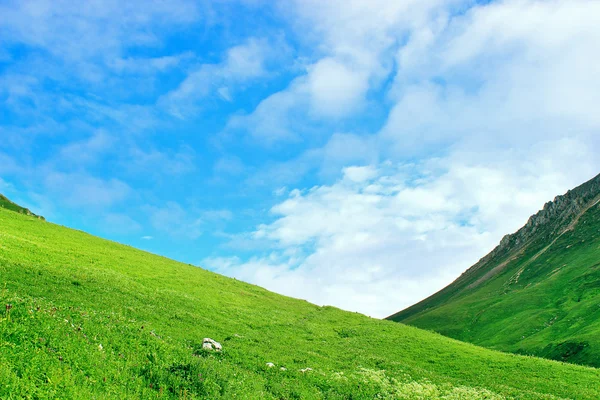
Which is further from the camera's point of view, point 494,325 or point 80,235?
point 494,325

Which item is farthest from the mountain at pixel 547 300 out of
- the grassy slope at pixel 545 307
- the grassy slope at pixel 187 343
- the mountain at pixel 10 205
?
the mountain at pixel 10 205

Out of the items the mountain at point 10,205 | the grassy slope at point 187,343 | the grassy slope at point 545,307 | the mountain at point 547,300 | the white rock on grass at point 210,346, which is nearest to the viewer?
the grassy slope at point 187,343

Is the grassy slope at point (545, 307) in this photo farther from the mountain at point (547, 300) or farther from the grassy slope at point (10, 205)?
the grassy slope at point (10, 205)

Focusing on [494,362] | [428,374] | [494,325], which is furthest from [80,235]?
[494,325]

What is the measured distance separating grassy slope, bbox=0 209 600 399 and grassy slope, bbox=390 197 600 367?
109 feet

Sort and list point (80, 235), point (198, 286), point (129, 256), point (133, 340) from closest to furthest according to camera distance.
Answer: point (133, 340) < point (198, 286) < point (129, 256) < point (80, 235)

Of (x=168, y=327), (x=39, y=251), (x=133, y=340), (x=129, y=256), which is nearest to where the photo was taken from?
(x=133, y=340)

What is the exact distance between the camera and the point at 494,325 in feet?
334

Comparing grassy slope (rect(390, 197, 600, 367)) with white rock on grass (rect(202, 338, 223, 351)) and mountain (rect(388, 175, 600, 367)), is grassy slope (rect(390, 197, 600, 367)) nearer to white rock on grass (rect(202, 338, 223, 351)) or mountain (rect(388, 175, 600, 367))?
mountain (rect(388, 175, 600, 367))

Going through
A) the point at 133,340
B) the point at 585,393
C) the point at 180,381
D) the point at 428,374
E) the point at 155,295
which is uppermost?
the point at 155,295

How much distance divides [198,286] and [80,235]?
81.3 feet

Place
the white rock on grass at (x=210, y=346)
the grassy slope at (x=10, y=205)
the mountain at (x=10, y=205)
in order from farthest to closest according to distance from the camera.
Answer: the grassy slope at (x=10, y=205), the mountain at (x=10, y=205), the white rock on grass at (x=210, y=346)

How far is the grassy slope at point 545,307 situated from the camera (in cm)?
7212

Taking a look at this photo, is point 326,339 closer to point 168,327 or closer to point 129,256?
point 168,327
